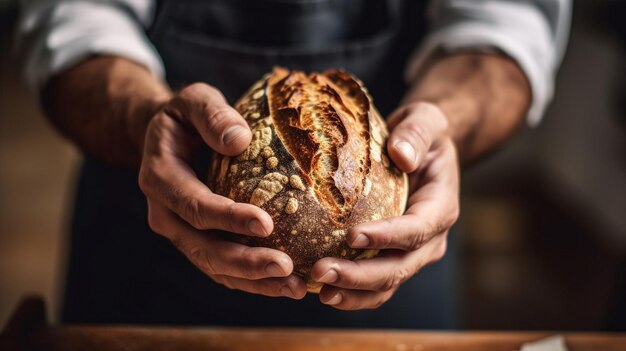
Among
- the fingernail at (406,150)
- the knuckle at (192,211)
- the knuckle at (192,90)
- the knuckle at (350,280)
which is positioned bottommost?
the knuckle at (350,280)

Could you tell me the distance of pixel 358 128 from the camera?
3.14ft

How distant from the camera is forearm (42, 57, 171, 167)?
45.5 inches

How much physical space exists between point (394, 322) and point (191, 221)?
0.77m

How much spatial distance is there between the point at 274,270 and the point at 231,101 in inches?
26.8

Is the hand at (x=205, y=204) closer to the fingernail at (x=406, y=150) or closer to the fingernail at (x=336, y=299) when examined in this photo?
the fingernail at (x=336, y=299)

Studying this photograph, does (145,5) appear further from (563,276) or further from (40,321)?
(563,276)

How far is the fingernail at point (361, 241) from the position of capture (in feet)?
2.66

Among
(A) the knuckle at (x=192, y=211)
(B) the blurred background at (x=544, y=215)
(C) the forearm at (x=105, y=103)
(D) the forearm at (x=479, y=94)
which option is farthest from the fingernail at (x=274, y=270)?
(B) the blurred background at (x=544, y=215)

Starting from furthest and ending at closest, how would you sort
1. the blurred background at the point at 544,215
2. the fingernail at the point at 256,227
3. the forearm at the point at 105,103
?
1. the blurred background at the point at 544,215
2. the forearm at the point at 105,103
3. the fingernail at the point at 256,227

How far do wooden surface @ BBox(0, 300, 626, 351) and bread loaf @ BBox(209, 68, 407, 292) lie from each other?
0.38 metres

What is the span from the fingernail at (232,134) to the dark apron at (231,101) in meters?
0.54

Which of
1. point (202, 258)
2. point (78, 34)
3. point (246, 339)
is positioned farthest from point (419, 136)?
point (78, 34)

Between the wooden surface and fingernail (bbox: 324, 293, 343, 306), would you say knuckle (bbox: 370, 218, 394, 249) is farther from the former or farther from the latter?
the wooden surface

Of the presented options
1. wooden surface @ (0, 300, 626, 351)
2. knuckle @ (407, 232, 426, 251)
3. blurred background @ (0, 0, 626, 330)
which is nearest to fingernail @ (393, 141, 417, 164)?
knuckle @ (407, 232, 426, 251)
